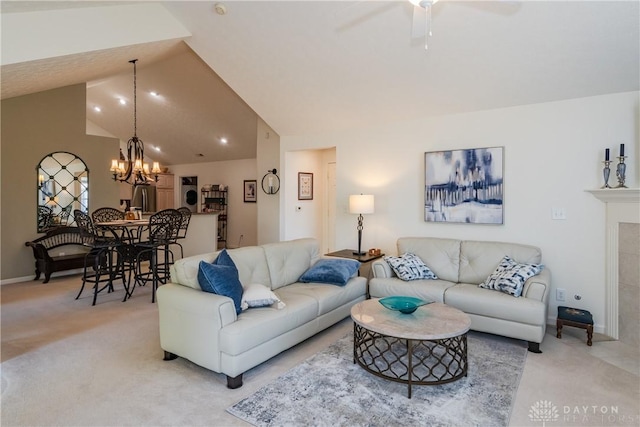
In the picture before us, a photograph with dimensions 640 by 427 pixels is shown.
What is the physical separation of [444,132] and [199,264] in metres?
3.32

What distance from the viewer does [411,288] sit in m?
3.65

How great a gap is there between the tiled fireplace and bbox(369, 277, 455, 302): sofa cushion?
1.49 meters

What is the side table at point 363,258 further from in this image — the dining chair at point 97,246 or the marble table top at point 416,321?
the dining chair at point 97,246

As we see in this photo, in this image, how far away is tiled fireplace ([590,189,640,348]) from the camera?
3.18 m

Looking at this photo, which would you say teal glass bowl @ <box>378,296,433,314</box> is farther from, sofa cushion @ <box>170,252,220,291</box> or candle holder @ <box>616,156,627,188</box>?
candle holder @ <box>616,156,627,188</box>

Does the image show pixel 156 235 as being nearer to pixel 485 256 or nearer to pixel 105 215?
pixel 105 215

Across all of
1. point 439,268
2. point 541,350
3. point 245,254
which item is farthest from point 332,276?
point 541,350

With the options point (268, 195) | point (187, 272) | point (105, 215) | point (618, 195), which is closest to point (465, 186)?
point (618, 195)

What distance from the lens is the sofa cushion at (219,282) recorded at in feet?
8.61

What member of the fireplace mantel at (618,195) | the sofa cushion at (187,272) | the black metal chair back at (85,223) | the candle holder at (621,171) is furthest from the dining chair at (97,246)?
the candle holder at (621,171)

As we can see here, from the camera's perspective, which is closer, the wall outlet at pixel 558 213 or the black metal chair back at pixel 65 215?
the wall outlet at pixel 558 213

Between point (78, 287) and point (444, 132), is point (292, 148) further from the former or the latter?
point (78, 287)

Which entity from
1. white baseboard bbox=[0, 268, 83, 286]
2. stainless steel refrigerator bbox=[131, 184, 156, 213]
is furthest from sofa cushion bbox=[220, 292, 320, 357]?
stainless steel refrigerator bbox=[131, 184, 156, 213]

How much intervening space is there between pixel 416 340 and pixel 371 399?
527mm
